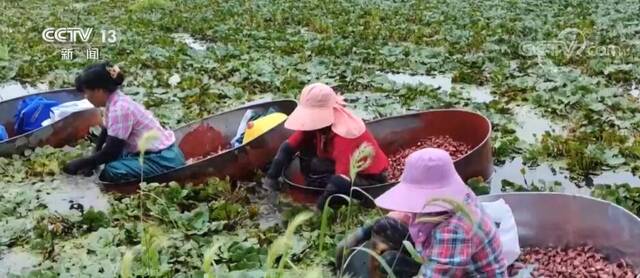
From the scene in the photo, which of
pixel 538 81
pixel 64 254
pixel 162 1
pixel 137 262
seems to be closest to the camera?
pixel 137 262

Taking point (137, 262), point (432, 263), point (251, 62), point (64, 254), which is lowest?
point (251, 62)

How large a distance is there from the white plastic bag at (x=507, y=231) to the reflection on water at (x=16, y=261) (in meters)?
2.14

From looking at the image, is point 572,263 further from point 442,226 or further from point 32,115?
point 32,115

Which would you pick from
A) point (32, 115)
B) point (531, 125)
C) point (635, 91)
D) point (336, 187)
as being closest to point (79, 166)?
point (32, 115)

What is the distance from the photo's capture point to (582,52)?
8.64m

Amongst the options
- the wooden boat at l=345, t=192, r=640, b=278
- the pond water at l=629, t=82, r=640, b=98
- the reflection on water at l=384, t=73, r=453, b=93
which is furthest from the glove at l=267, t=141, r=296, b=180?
the pond water at l=629, t=82, r=640, b=98

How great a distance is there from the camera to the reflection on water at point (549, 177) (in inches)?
186

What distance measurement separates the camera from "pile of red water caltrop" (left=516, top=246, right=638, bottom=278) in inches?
136

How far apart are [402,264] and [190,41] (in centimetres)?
852

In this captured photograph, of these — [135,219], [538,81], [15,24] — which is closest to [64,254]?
[135,219]

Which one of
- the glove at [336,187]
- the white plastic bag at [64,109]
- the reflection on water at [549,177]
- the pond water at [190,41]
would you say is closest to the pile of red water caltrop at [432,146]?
the reflection on water at [549,177]

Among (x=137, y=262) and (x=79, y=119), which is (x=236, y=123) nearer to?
(x=79, y=119)

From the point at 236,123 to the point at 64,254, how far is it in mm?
1954

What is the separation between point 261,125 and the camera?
509cm
